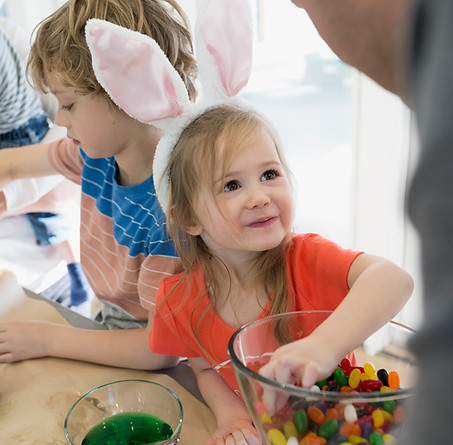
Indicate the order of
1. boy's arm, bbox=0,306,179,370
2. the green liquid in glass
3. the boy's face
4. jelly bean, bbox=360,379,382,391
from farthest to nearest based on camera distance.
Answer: the boy's face < boy's arm, bbox=0,306,179,370 < the green liquid in glass < jelly bean, bbox=360,379,382,391

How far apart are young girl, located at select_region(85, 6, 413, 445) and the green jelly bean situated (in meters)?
0.25

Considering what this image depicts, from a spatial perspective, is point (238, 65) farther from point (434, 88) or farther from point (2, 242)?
point (2, 242)

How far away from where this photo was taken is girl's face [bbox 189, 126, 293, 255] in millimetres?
790

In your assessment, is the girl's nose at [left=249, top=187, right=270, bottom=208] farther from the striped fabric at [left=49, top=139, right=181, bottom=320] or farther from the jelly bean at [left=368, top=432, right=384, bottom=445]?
the jelly bean at [left=368, top=432, right=384, bottom=445]

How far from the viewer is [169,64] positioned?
2.69ft

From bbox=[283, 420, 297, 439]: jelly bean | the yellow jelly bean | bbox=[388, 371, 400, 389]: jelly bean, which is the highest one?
bbox=[283, 420, 297, 439]: jelly bean

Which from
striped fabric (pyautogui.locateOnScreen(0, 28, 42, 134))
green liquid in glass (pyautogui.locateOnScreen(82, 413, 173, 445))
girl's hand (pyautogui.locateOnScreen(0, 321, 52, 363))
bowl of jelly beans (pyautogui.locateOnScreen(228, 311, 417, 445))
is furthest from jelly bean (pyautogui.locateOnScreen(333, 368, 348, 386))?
striped fabric (pyautogui.locateOnScreen(0, 28, 42, 134))

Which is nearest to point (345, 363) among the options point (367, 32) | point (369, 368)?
point (369, 368)

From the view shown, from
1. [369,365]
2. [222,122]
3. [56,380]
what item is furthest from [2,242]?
[369,365]

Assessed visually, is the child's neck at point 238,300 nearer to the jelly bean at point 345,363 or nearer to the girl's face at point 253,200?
the girl's face at point 253,200

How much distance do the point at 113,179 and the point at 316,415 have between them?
0.81 m

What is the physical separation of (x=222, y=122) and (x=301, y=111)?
2.82 metres

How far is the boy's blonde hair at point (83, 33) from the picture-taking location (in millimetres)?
1020

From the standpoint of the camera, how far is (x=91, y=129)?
3.49ft
